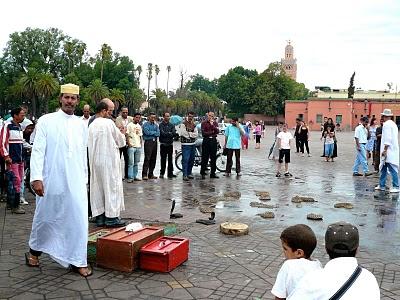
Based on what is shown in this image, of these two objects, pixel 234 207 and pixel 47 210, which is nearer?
pixel 47 210

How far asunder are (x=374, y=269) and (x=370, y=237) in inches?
61.5

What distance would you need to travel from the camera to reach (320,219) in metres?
7.86

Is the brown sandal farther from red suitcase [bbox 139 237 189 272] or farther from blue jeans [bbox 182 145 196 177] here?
blue jeans [bbox 182 145 196 177]

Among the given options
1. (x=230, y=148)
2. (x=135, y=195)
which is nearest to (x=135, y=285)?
(x=135, y=195)

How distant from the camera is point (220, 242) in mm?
6277

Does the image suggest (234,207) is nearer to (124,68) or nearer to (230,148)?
(230,148)

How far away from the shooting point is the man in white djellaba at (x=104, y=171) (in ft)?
22.2

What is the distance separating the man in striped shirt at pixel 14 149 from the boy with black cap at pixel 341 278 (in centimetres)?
658

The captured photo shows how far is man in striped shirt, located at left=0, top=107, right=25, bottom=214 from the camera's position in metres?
7.98

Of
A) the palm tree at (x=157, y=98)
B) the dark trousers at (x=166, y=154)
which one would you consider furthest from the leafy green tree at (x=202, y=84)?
the dark trousers at (x=166, y=154)

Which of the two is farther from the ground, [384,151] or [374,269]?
[384,151]

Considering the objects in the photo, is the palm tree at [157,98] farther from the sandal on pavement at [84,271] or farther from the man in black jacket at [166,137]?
the sandal on pavement at [84,271]

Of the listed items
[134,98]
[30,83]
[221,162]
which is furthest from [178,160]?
[134,98]

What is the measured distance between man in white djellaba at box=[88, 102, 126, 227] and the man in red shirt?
6.49 m
